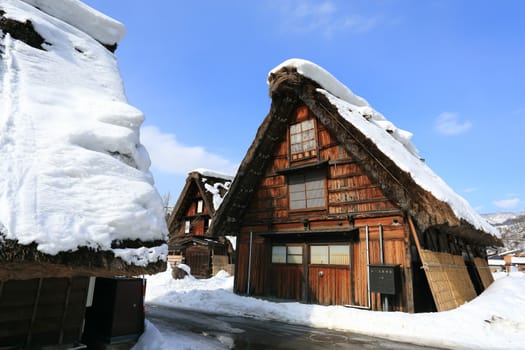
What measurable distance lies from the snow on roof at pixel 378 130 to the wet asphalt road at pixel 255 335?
4499 mm

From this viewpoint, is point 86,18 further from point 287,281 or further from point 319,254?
point 287,281

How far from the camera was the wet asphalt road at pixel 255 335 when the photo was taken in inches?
258

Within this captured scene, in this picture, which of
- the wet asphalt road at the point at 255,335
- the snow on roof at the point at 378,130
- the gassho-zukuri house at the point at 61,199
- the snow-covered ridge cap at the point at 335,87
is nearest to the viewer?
the gassho-zukuri house at the point at 61,199

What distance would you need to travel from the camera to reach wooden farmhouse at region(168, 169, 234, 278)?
2273 centimetres

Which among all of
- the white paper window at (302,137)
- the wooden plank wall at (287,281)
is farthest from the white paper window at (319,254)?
the white paper window at (302,137)

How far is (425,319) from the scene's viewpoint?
8.03 m

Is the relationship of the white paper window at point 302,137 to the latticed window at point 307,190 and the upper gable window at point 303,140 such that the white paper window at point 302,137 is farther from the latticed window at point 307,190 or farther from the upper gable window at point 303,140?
the latticed window at point 307,190

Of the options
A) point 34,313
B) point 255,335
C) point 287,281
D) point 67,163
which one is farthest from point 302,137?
point 34,313

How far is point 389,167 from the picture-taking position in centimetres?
970

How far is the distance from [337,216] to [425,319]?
4.17 metres

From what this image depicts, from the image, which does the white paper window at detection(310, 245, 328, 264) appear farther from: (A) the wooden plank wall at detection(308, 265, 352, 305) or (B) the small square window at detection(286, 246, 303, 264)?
(B) the small square window at detection(286, 246, 303, 264)

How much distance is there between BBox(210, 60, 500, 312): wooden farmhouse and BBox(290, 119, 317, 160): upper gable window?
0.04 metres

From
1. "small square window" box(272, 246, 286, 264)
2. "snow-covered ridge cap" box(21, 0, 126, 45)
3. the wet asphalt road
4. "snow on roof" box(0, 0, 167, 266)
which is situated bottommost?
the wet asphalt road

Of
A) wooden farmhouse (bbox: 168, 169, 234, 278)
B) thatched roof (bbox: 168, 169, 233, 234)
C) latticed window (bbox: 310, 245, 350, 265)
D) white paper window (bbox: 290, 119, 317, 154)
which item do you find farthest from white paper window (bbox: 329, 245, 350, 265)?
thatched roof (bbox: 168, 169, 233, 234)
